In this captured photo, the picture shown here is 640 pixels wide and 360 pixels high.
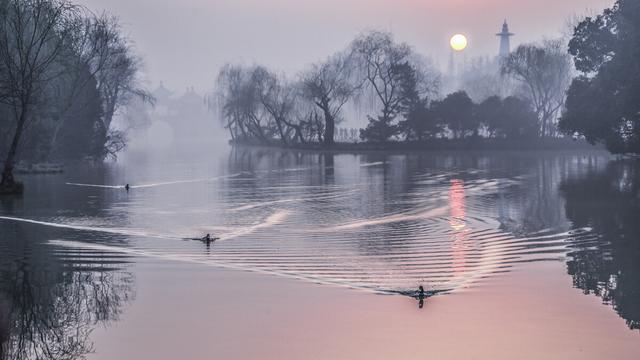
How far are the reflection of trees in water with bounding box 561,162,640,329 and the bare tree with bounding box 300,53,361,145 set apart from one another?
54.5 meters

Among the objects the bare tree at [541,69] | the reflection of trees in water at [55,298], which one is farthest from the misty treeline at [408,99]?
the reflection of trees in water at [55,298]

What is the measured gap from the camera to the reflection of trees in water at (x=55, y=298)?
1160cm

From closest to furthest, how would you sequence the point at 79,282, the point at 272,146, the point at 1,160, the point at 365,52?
the point at 79,282, the point at 1,160, the point at 365,52, the point at 272,146

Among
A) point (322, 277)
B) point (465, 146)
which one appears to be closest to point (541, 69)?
point (465, 146)

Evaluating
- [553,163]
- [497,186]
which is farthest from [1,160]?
[553,163]

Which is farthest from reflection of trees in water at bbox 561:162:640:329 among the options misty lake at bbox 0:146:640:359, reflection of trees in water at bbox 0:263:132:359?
reflection of trees in water at bbox 0:263:132:359

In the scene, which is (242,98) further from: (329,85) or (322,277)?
(322,277)

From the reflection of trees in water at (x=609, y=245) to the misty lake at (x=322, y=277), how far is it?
0.08 meters

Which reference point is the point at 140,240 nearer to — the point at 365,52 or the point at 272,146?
the point at 365,52

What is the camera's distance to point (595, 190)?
119 ft

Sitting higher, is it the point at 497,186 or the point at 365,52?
the point at 365,52

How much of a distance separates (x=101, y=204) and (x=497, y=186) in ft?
63.0

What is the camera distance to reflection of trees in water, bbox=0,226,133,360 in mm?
11602

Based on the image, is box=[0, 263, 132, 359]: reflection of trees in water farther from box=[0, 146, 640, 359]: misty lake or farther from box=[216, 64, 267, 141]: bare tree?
box=[216, 64, 267, 141]: bare tree
